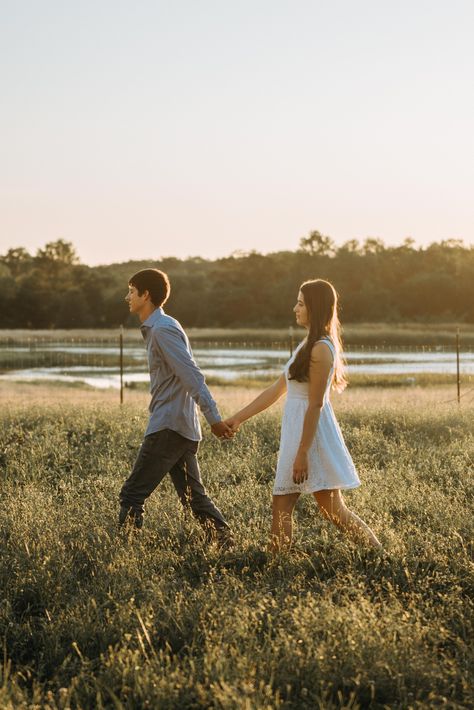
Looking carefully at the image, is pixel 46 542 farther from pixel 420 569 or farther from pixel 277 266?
pixel 277 266

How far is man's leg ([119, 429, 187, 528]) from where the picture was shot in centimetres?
607

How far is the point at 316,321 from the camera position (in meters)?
5.61

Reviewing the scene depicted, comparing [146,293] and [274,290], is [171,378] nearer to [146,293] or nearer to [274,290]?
[146,293]

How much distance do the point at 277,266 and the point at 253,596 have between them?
87.3 m

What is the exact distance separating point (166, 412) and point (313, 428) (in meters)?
1.12

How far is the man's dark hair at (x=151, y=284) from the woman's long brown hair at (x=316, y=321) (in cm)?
107

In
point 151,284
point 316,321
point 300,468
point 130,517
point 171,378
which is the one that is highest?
point 151,284

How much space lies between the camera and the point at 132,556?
5750mm

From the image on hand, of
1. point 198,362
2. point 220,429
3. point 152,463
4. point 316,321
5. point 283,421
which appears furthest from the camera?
point 198,362

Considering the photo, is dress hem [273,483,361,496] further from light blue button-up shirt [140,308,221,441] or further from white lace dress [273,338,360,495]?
light blue button-up shirt [140,308,221,441]

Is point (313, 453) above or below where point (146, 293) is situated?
below

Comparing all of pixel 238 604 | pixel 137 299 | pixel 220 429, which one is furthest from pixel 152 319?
pixel 238 604

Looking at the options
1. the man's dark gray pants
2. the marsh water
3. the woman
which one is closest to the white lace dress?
the woman

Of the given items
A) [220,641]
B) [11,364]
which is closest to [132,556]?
[220,641]
